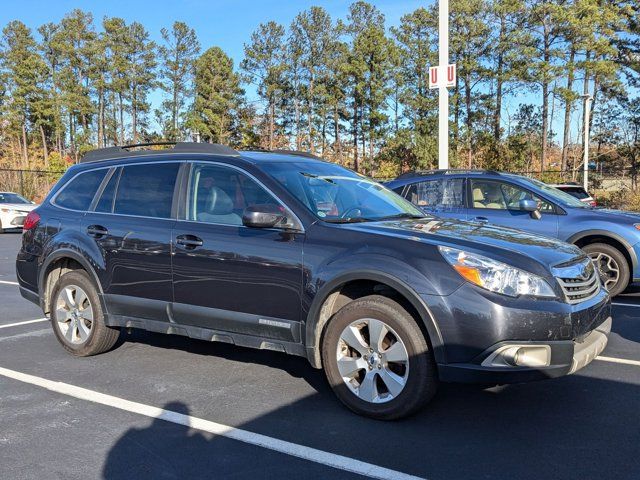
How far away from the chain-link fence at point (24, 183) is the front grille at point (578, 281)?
32.3m

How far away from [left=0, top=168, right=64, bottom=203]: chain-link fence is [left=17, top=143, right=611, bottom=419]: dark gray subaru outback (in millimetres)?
29339

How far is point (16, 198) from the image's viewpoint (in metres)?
21.2

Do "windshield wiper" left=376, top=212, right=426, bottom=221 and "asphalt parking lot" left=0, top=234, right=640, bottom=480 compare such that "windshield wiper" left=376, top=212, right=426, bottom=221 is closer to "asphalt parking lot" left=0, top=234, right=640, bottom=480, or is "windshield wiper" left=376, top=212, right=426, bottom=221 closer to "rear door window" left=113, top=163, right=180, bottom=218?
"asphalt parking lot" left=0, top=234, right=640, bottom=480

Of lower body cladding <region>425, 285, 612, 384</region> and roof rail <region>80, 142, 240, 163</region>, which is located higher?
roof rail <region>80, 142, 240, 163</region>

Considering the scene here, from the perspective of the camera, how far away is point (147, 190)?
5.11 metres

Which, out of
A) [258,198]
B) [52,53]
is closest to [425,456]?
[258,198]

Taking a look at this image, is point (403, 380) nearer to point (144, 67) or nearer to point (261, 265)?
point (261, 265)

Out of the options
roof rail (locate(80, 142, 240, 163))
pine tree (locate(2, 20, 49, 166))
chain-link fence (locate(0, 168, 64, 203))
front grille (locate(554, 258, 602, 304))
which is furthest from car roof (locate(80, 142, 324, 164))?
pine tree (locate(2, 20, 49, 166))

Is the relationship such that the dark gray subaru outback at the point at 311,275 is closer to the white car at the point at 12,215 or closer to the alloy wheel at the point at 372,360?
the alloy wheel at the point at 372,360

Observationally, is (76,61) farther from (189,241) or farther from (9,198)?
(189,241)

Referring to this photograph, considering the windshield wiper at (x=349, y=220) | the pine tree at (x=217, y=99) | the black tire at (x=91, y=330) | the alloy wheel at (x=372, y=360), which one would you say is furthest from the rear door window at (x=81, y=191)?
the pine tree at (x=217, y=99)

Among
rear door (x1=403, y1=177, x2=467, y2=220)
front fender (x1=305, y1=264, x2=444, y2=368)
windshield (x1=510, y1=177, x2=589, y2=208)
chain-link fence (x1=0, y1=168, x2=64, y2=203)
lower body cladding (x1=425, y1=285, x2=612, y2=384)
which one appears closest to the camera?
lower body cladding (x1=425, y1=285, x2=612, y2=384)

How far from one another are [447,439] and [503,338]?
28.0 inches

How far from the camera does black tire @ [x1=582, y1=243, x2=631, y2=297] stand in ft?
25.0
